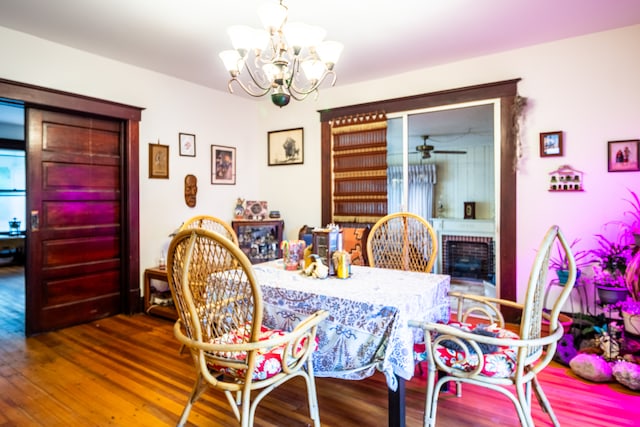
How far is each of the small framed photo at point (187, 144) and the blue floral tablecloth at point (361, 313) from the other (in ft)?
9.25

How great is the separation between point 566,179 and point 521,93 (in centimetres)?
89

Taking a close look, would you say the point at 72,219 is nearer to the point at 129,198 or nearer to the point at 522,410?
the point at 129,198

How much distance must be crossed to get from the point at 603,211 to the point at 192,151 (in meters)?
4.18

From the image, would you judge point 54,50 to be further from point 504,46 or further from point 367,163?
point 504,46

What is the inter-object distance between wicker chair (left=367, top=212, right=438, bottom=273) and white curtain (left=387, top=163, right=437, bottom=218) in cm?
157

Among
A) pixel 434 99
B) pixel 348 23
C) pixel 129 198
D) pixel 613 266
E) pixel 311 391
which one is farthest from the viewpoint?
pixel 434 99

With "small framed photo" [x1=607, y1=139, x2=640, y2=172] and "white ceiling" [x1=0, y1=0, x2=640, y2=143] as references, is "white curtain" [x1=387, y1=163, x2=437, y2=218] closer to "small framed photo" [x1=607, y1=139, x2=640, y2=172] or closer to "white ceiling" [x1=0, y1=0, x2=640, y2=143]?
"white ceiling" [x1=0, y1=0, x2=640, y2=143]

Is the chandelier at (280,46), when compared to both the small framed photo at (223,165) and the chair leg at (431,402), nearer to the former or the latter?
the chair leg at (431,402)

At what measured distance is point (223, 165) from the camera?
16.3 feet

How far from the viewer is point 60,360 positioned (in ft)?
9.34

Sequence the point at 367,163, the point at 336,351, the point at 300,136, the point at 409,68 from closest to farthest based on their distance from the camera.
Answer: the point at 336,351
the point at 409,68
the point at 367,163
the point at 300,136

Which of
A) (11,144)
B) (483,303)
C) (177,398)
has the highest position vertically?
(11,144)

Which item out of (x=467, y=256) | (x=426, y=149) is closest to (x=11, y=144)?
(x=426, y=149)

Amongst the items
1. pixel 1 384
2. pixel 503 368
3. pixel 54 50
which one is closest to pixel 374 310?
pixel 503 368
